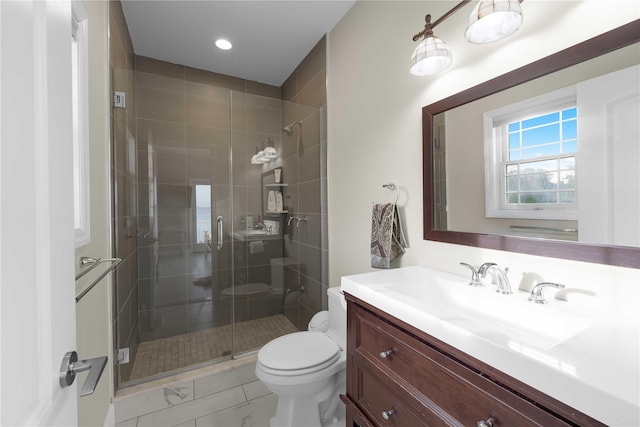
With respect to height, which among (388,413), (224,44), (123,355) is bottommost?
(123,355)

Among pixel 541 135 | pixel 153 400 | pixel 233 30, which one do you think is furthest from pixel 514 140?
pixel 153 400

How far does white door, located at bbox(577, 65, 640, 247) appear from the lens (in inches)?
30.5

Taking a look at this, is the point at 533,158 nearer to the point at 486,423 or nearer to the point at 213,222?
the point at 486,423

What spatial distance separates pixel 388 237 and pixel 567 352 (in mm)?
975

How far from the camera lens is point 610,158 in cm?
82

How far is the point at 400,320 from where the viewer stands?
87 centimetres

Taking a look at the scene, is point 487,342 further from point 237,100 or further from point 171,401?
point 237,100

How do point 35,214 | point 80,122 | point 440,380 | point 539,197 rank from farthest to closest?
point 80,122 → point 539,197 → point 440,380 → point 35,214

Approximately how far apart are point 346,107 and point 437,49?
95cm

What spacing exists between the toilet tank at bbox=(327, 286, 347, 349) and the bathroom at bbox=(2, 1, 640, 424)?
30cm

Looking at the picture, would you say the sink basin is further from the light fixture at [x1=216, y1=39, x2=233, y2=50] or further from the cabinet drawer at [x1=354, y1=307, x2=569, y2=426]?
the light fixture at [x1=216, y1=39, x2=233, y2=50]

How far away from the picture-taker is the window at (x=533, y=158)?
91 centimetres

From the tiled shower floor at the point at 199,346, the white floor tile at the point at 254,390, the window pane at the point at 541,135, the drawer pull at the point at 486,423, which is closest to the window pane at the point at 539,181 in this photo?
the window pane at the point at 541,135

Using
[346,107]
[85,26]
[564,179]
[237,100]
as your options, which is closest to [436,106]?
[564,179]
